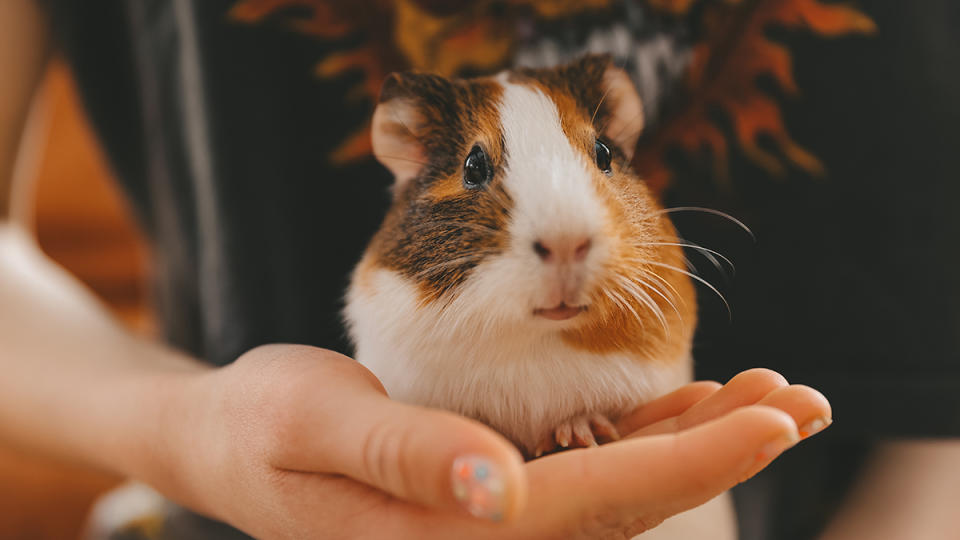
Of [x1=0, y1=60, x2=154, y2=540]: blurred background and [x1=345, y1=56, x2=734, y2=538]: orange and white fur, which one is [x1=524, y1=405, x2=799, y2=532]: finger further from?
[x1=0, y1=60, x2=154, y2=540]: blurred background

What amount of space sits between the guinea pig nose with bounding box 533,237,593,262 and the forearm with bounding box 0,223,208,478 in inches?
22.4

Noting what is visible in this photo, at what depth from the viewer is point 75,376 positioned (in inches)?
44.8

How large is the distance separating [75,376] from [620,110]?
3.32 ft

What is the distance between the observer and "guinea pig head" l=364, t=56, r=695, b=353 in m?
0.47

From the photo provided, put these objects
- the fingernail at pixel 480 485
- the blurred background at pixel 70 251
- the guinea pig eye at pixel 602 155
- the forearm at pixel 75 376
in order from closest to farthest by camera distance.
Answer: the fingernail at pixel 480 485, the guinea pig eye at pixel 602 155, the forearm at pixel 75 376, the blurred background at pixel 70 251

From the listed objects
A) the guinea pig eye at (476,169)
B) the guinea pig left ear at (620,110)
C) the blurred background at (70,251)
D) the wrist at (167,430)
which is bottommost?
the blurred background at (70,251)

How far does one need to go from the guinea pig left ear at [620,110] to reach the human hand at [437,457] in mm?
213

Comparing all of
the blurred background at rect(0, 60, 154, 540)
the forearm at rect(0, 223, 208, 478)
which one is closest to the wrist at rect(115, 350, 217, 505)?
the forearm at rect(0, 223, 208, 478)

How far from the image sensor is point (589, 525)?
1.68ft

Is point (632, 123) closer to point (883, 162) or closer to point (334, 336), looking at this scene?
point (334, 336)

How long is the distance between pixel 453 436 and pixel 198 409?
1.22 ft

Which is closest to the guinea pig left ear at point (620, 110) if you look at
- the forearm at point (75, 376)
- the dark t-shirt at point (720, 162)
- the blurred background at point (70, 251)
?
the dark t-shirt at point (720, 162)

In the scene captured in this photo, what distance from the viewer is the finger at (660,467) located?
18.1 inches

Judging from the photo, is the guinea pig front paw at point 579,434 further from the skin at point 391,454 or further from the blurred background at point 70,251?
the blurred background at point 70,251
